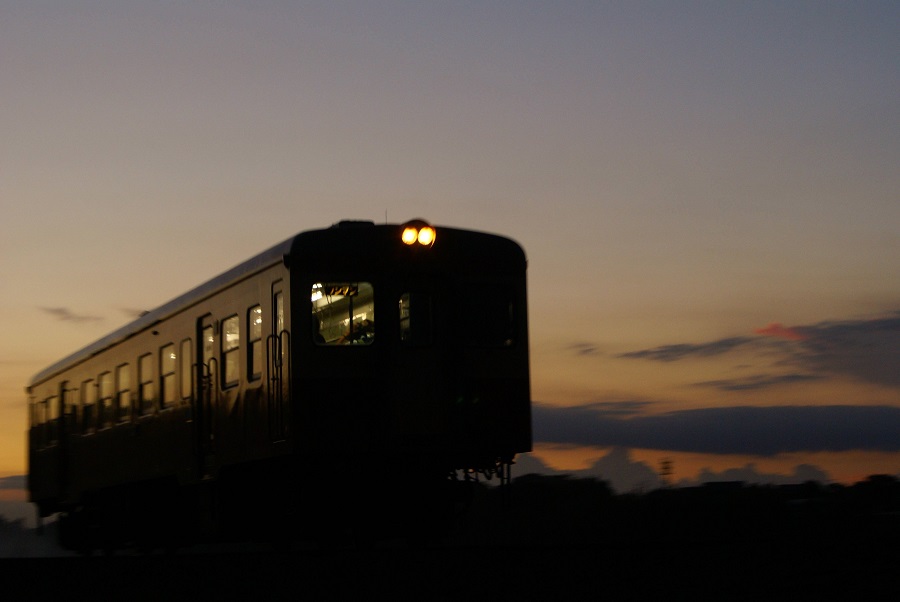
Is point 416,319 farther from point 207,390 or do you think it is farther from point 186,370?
point 186,370

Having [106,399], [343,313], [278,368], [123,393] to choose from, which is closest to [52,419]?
[106,399]

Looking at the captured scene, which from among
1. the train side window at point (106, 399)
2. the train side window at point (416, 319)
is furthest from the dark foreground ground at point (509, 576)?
the train side window at point (106, 399)

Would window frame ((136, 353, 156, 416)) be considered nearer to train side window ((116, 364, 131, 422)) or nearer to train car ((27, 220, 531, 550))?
train side window ((116, 364, 131, 422))

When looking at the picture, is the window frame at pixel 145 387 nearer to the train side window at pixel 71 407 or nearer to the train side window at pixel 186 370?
the train side window at pixel 186 370

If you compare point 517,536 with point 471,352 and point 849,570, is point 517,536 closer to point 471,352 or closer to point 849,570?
point 471,352

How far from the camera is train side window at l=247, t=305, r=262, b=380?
11862 millimetres

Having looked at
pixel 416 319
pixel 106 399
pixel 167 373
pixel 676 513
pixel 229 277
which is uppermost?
pixel 229 277

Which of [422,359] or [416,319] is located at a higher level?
[416,319]

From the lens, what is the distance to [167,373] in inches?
568

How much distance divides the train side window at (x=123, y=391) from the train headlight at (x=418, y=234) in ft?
18.4

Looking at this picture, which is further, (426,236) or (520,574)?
(426,236)

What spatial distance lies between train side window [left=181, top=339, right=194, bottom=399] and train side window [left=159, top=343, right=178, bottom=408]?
0.85 feet

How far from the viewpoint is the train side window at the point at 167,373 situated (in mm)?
14173

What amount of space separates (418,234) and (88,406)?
26.6 ft
